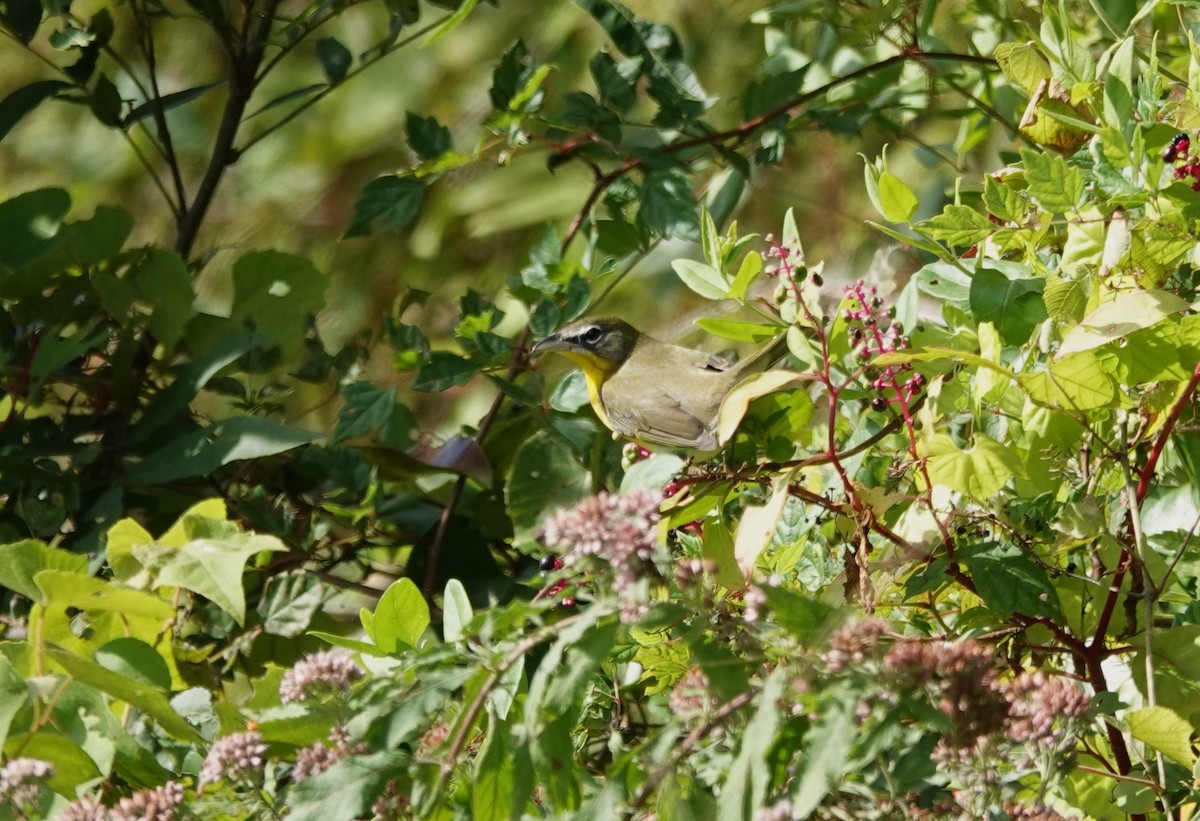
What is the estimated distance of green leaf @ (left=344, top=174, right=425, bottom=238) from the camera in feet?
6.07

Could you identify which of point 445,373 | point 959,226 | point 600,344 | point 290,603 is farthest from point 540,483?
point 600,344

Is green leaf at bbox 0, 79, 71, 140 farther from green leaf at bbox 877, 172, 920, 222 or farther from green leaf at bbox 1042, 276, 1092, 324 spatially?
green leaf at bbox 1042, 276, 1092, 324

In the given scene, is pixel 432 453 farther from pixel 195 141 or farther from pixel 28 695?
pixel 195 141

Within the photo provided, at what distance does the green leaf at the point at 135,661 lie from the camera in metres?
1.08

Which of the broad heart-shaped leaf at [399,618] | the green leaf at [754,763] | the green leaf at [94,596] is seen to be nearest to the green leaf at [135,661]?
the green leaf at [94,596]

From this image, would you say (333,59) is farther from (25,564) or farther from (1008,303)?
(1008,303)

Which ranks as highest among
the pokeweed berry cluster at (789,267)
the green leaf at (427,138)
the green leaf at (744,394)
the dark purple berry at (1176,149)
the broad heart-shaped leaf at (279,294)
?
the green leaf at (427,138)

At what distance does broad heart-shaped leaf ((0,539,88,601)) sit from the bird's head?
1.69 meters

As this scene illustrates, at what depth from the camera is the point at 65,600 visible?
1.06 metres

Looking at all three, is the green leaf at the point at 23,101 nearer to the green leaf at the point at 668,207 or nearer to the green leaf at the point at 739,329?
the green leaf at the point at 668,207

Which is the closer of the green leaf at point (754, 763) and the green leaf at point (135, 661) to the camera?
the green leaf at point (754, 763)

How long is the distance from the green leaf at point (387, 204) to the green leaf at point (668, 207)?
1.00 feet

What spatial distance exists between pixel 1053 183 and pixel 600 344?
1.90 metres

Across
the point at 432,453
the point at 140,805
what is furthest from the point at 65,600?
the point at 432,453
